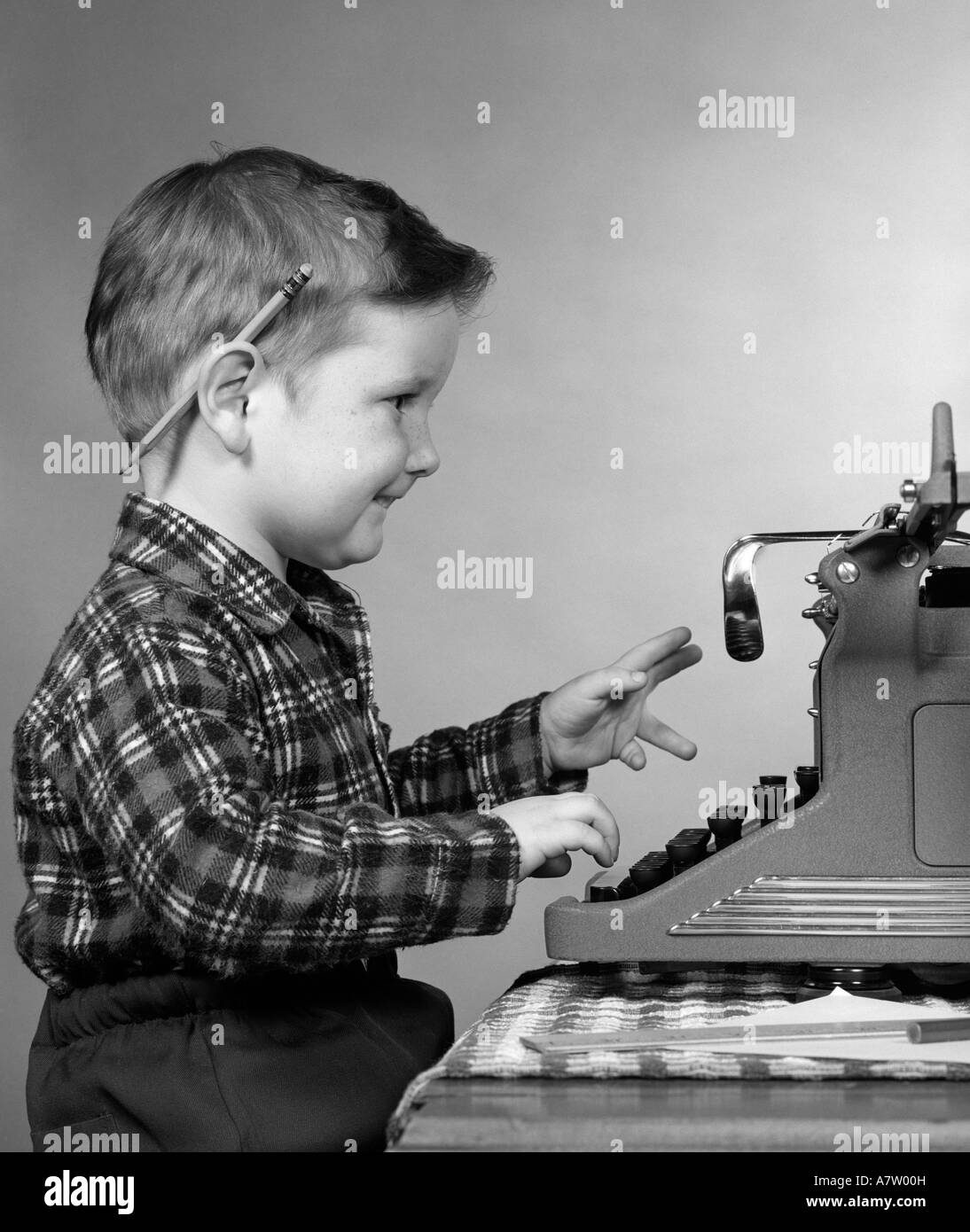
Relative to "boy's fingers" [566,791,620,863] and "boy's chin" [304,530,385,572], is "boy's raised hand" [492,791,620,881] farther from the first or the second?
"boy's chin" [304,530,385,572]

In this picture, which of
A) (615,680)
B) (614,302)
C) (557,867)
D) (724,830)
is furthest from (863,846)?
(614,302)

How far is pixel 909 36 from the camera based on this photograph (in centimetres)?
219

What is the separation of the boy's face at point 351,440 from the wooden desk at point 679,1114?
0.47m

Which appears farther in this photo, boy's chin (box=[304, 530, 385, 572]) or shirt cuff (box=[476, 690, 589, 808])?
shirt cuff (box=[476, 690, 589, 808])

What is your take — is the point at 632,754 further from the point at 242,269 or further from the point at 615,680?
the point at 242,269

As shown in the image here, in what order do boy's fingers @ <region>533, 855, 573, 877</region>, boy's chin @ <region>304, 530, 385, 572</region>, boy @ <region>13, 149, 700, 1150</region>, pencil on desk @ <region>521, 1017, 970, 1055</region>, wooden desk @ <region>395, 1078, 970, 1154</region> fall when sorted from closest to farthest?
wooden desk @ <region>395, 1078, 970, 1154</region> → pencil on desk @ <region>521, 1017, 970, 1055</region> → boy @ <region>13, 149, 700, 1150</region> → boy's fingers @ <region>533, 855, 573, 877</region> → boy's chin @ <region>304, 530, 385, 572</region>

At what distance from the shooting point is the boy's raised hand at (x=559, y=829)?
3.04 feet

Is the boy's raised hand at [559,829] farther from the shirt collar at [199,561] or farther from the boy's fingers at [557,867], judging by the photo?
the shirt collar at [199,561]

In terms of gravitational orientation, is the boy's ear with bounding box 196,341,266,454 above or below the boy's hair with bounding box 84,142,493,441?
below

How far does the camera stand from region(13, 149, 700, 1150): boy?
0.89 meters

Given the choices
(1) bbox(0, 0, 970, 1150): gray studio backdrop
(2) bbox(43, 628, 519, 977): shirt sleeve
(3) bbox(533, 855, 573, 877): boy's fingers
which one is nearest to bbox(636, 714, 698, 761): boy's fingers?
(3) bbox(533, 855, 573, 877): boy's fingers

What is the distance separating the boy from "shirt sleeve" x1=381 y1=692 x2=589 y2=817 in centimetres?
5

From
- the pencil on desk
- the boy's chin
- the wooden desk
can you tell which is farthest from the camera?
the boy's chin

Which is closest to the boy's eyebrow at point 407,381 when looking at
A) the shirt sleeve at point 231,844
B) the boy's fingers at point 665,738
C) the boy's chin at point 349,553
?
the boy's chin at point 349,553
